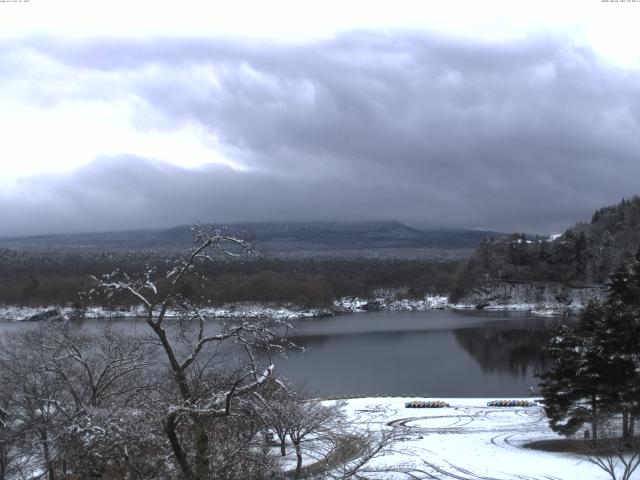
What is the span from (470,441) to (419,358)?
29.9m

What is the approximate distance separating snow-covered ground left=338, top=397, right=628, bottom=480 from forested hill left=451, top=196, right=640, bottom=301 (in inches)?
3500

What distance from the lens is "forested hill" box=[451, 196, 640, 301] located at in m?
120

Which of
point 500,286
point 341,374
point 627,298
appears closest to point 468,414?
point 341,374

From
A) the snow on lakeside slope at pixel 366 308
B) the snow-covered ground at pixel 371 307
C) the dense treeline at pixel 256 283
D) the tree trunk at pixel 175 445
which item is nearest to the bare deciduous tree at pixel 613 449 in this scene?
the tree trunk at pixel 175 445

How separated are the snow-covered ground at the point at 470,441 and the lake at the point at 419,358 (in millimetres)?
4767

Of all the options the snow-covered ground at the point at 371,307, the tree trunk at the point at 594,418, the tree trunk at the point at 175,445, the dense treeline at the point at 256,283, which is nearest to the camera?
the tree trunk at the point at 175,445

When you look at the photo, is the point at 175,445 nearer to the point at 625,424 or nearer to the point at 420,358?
the point at 625,424

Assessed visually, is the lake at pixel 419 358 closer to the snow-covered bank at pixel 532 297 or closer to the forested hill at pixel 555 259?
the snow-covered bank at pixel 532 297

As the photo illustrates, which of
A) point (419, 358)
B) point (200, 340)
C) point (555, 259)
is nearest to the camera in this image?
point (200, 340)

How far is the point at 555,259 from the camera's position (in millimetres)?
123062

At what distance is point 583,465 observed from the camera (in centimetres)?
1930

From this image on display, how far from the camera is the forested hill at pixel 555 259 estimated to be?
120188mm

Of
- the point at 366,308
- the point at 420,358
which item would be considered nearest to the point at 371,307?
the point at 366,308

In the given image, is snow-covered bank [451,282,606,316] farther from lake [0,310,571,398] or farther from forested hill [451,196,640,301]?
lake [0,310,571,398]
